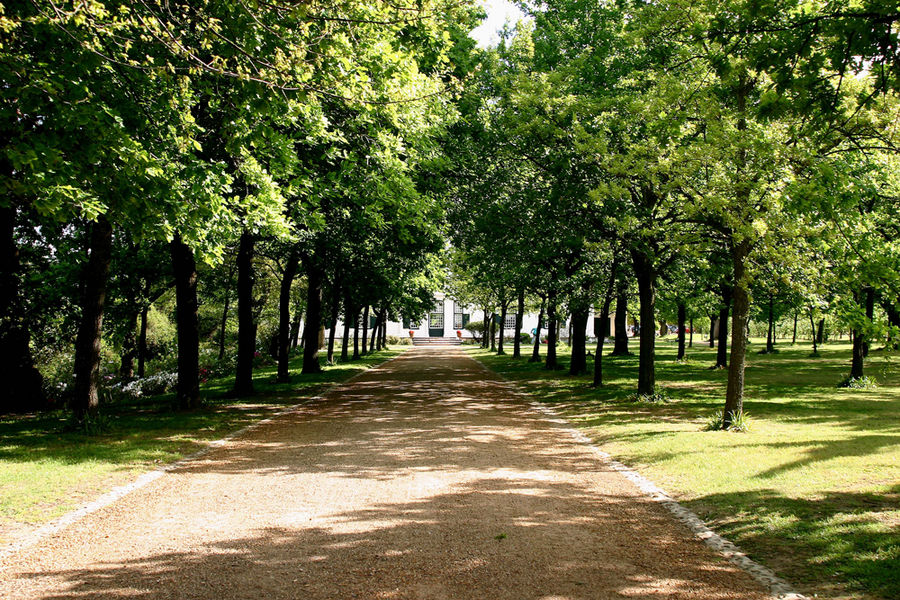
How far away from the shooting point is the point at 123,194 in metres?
7.61

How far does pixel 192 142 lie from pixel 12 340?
32.5 ft

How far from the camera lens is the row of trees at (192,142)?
682 cm

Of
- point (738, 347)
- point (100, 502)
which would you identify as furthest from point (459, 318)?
point (100, 502)

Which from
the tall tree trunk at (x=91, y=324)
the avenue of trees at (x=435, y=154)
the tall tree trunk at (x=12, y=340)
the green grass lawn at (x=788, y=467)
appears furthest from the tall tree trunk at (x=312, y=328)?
the tall tree trunk at (x=91, y=324)

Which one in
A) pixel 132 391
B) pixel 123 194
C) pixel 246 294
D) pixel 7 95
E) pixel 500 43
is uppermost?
pixel 500 43

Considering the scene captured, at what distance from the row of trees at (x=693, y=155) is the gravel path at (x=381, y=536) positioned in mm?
4050

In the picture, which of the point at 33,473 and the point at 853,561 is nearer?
the point at 853,561

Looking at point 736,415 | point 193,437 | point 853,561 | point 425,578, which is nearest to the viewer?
point 425,578

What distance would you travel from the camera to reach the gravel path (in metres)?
4.19

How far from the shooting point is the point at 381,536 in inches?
205

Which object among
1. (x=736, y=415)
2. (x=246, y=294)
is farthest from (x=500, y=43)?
(x=736, y=415)

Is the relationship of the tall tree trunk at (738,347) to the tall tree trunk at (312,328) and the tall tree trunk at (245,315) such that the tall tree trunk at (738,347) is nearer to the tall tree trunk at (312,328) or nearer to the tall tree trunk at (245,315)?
the tall tree trunk at (245,315)

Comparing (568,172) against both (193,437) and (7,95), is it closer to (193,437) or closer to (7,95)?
(193,437)

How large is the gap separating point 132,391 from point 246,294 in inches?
213
